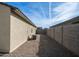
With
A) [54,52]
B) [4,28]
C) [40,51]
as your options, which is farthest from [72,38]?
[4,28]

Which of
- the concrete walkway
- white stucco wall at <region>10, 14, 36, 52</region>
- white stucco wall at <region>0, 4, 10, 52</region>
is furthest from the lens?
white stucco wall at <region>10, 14, 36, 52</region>

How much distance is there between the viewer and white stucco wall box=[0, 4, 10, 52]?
645 cm

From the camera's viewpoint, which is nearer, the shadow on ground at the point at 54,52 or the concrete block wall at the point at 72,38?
the shadow on ground at the point at 54,52

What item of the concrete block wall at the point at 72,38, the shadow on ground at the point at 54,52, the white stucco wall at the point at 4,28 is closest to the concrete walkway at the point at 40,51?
the shadow on ground at the point at 54,52

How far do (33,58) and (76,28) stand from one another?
2.90m

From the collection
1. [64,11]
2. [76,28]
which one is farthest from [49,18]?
[76,28]

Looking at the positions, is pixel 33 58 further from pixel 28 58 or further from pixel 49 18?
pixel 49 18

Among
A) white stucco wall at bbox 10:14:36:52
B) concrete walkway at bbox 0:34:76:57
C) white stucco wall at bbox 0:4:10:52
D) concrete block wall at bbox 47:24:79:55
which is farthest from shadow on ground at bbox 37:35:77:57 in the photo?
white stucco wall at bbox 0:4:10:52

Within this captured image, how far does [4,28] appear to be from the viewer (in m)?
6.52

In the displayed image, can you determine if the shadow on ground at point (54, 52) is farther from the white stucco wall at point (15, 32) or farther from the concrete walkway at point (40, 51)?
the white stucco wall at point (15, 32)

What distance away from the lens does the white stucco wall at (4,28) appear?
6.45m

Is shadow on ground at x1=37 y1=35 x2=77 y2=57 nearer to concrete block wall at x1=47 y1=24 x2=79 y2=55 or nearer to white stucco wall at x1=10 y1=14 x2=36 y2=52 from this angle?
concrete block wall at x1=47 y1=24 x2=79 y2=55

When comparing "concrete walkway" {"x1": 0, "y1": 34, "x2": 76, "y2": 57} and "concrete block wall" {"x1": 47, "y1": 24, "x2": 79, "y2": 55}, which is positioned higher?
"concrete block wall" {"x1": 47, "y1": 24, "x2": 79, "y2": 55}

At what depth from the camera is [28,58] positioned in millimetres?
5461
